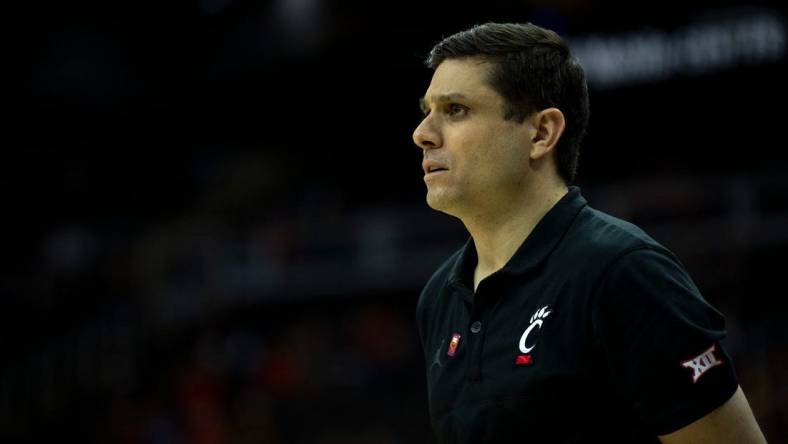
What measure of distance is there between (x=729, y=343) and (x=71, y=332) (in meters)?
7.50

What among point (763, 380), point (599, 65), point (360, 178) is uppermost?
point (599, 65)

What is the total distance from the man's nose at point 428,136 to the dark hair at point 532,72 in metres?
0.17

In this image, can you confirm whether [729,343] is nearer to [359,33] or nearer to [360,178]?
[359,33]

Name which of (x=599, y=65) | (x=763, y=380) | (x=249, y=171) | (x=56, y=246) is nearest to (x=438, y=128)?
(x=763, y=380)

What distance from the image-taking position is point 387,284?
12.9 metres

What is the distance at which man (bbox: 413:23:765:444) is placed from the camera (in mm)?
2197

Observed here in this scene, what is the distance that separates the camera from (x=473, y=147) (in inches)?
101

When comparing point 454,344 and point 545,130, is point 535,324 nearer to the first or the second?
point 454,344

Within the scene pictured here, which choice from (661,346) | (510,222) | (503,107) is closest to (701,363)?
(661,346)

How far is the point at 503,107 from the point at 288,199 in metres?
13.6

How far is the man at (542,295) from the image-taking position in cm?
220

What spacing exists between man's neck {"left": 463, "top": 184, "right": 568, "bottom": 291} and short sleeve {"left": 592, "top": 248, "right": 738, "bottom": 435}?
0.38 metres

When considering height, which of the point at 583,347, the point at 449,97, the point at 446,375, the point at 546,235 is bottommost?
the point at 446,375

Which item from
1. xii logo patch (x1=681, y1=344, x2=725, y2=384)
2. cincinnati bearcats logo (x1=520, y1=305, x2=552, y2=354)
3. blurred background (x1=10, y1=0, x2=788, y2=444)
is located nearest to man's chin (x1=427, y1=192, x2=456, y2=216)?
cincinnati bearcats logo (x1=520, y1=305, x2=552, y2=354)
